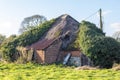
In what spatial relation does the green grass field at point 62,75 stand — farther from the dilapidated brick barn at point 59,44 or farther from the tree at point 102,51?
the dilapidated brick barn at point 59,44

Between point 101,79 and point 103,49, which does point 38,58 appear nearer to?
point 103,49

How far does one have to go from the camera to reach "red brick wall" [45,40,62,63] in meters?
35.6

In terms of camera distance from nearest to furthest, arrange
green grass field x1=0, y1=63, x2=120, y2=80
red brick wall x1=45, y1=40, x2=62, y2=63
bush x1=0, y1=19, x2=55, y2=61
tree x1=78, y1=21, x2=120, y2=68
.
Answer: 1. green grass field x1=0, y1=63, x2=120, y2=80
2. tree x1=78, y1=21, x2=120, y2=68
3. red brick wall x1=45, y1=40, x2=62, y2=63
4. bush x1=0, y1=19, x2=55, y2=61

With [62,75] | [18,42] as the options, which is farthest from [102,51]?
[18,42]

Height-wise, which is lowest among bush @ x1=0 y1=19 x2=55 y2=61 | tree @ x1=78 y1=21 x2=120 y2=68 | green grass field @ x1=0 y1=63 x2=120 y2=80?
green grass field @ x1=0 y1=63 x2=120 y2=80

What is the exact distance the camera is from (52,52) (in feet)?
118

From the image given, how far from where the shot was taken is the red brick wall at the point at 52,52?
35.6 m

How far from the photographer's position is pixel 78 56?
34.2 m

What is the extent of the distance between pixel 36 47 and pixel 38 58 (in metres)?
1.39

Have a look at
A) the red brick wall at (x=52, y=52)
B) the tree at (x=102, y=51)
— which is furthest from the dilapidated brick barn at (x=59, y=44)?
the tree at (x=102, y=51)

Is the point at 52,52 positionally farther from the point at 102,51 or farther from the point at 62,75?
the point at 62,75

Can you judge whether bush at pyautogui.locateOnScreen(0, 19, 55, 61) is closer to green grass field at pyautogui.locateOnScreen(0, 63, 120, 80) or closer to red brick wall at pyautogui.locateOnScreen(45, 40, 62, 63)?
red brick wall at pyautogui.locateOnScreen(45, 40, 62, 63)

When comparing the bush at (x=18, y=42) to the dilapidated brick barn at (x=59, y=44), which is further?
the bush at (x=18, y=42)

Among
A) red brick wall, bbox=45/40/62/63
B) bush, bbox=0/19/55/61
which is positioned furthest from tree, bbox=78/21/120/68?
bush, bbox=0/19/55/61
